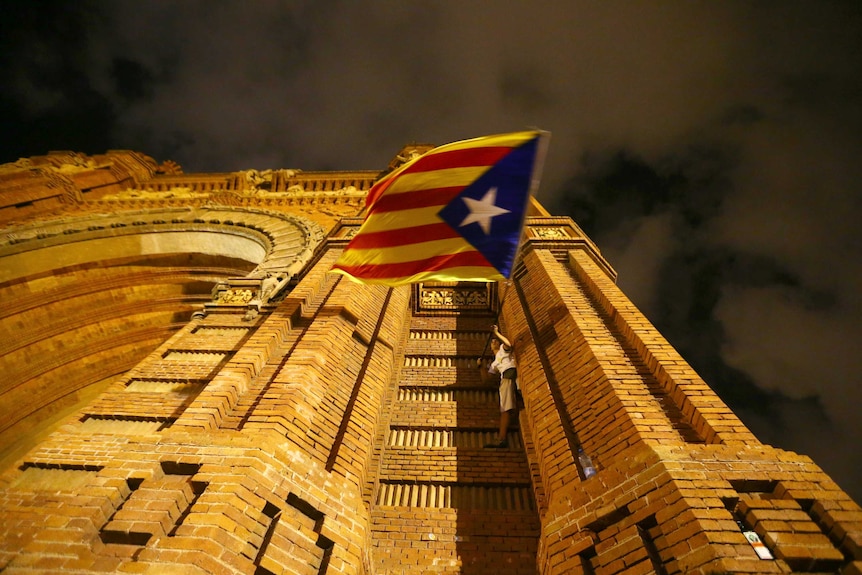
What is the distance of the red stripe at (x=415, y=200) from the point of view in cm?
411

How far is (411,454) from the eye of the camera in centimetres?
387

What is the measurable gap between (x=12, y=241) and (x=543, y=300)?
32.6 ft

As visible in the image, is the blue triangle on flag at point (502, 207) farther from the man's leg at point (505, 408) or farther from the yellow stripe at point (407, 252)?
the man's leg at point (505, 408)

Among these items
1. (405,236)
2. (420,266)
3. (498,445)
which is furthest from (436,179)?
(498,445)

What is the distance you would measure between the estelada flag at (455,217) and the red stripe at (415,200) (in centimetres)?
1

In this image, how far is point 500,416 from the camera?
167 inches

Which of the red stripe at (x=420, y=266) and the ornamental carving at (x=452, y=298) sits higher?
the ornamental carving at (x=452, y=298)

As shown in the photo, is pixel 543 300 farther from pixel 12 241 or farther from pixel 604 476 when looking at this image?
pixel 12 241

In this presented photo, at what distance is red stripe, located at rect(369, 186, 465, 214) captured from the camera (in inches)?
162

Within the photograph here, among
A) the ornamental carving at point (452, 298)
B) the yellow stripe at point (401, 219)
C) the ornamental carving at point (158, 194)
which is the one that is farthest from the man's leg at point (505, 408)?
the ornamental carving at point (158, 194)

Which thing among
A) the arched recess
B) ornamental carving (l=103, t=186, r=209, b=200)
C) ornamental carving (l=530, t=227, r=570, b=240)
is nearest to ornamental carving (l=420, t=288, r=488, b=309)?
ornamental carving (l=530, t=227, r=570, b=240)

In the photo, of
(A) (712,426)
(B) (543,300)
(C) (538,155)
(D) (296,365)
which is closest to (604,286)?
(B) (543,300)

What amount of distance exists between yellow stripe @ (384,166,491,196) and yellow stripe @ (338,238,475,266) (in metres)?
0.65

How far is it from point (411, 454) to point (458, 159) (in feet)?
9.68
